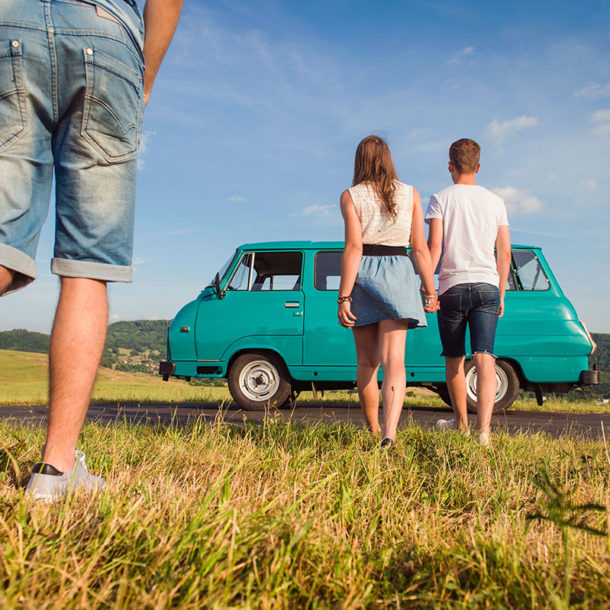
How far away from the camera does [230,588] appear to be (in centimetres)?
96

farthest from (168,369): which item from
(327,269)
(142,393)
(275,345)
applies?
(142,393)

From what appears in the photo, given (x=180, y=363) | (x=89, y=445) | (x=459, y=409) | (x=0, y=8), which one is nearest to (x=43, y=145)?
(x=0, y=8)

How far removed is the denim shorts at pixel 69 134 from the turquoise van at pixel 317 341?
5415mm

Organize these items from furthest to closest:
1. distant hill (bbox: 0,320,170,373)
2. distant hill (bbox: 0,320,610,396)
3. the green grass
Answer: distant hill (bbox: 0,320,170,373) → distant hill (bbox: 0,320,610,396) → the green grass

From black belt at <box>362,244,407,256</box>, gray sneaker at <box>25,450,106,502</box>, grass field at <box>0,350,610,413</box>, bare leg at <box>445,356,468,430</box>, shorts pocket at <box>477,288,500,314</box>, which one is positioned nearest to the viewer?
gray sneaker at <box>25,450,106,502</box>

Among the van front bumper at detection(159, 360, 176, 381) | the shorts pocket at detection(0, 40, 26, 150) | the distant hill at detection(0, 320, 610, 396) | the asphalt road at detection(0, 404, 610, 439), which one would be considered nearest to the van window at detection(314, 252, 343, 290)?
the asphalt road at detection(0, 404, 610, 439)

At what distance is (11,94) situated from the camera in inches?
59.6

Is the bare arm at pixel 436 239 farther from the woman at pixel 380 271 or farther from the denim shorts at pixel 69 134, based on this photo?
the denim shorts at pixel 69 134

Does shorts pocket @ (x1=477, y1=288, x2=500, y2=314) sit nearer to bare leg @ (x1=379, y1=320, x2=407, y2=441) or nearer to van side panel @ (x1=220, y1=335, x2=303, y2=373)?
bare leg @ (x1=379, y1=320, x2=407, y2=441)

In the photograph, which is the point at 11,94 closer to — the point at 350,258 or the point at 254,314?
the point at 350,258

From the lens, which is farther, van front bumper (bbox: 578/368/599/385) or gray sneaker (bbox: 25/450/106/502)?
van front bumper (bbox: 578/368/599/385)

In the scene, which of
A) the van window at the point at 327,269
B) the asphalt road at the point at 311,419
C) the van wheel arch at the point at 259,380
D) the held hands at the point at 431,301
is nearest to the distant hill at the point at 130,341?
the van wheel arch at the point at 259,380

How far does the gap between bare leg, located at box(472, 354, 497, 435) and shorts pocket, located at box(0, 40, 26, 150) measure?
277cm

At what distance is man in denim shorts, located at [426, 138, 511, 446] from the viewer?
3.32m
